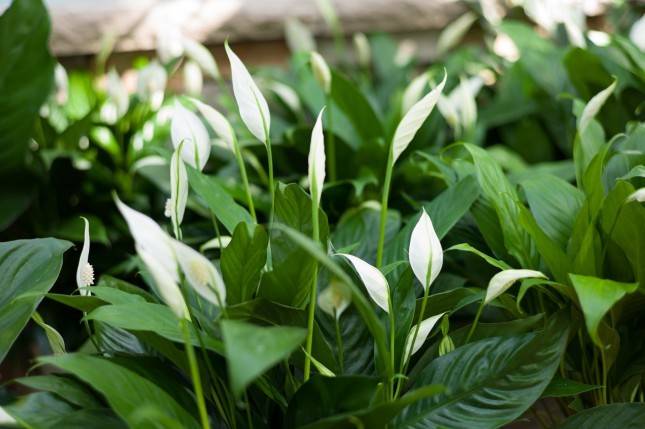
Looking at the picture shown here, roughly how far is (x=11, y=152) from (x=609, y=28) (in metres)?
1.55

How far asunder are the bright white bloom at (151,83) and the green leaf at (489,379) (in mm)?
1073

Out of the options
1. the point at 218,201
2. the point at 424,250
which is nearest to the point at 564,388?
the point at 424,250

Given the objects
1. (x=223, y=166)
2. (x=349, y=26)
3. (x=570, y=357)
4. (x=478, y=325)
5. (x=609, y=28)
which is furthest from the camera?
(x=349, y=26)

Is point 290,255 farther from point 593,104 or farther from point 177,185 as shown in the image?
point 593,104

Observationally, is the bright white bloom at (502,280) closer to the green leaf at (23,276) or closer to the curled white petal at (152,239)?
the curled white petal at (152,239)

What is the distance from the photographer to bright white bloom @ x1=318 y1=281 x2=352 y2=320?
0.66m

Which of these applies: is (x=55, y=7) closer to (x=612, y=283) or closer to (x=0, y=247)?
(x=0, y=247)

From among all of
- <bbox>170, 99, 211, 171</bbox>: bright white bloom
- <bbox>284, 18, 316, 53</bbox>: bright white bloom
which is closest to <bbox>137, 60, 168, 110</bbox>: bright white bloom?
<bbox>284, 18, 316, 53</bbox>: bright white bloom

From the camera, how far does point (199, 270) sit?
62cm

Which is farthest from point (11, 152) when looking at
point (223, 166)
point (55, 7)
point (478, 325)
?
point (478, 325)

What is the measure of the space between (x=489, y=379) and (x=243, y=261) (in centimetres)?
27

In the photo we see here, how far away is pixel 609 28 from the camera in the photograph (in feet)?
6.70

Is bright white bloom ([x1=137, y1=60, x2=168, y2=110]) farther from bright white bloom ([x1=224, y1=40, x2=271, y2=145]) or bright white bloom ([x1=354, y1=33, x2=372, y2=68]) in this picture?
bright white bloom ([x1=224, y1=40, x2=271, y2=145])

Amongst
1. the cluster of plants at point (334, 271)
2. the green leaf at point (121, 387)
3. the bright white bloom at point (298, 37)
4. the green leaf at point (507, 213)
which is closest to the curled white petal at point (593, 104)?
the cluster of plants at point (334, 271)
